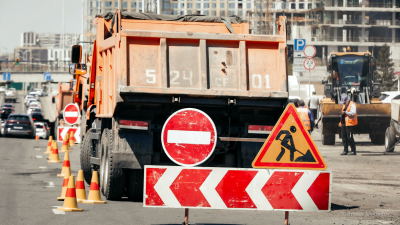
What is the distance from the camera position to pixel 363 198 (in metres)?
11.3

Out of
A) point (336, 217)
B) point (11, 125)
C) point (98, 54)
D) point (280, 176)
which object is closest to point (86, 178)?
point (98, 54)

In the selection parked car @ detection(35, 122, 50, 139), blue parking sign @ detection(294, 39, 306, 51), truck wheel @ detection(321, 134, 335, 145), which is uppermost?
blue parking sign @ detection(294, 39, 306, 51)

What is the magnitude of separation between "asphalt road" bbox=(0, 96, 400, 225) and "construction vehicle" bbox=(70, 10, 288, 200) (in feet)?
2.74

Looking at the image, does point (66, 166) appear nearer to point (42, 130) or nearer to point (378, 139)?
point (378, 139)

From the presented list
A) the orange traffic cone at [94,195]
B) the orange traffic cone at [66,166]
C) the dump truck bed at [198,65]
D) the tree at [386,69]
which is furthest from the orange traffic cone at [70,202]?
the tree at [386,69]

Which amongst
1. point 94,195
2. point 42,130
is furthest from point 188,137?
point 42,130

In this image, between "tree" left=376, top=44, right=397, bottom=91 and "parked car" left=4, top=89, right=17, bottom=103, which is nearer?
"tree" left=376, top=44, right=397, bottom=91

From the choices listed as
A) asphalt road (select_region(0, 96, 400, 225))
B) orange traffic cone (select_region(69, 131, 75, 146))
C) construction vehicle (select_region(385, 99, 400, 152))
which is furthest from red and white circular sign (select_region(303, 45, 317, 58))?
orange traffic cone (select_region(69, 131, 75, 146))

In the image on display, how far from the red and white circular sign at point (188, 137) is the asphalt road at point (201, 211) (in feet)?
5.57

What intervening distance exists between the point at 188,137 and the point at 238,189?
771mm

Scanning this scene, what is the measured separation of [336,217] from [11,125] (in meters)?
31.3

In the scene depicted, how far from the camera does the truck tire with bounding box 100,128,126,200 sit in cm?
1009

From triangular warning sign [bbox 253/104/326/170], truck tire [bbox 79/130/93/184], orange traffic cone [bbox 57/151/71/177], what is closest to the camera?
triangular warning sign [bbox 253/104/326/170]

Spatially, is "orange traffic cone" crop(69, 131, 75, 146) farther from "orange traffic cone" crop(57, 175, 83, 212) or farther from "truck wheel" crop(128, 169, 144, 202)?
"orange traffic cone" crop(57, 175, 83, 212)
